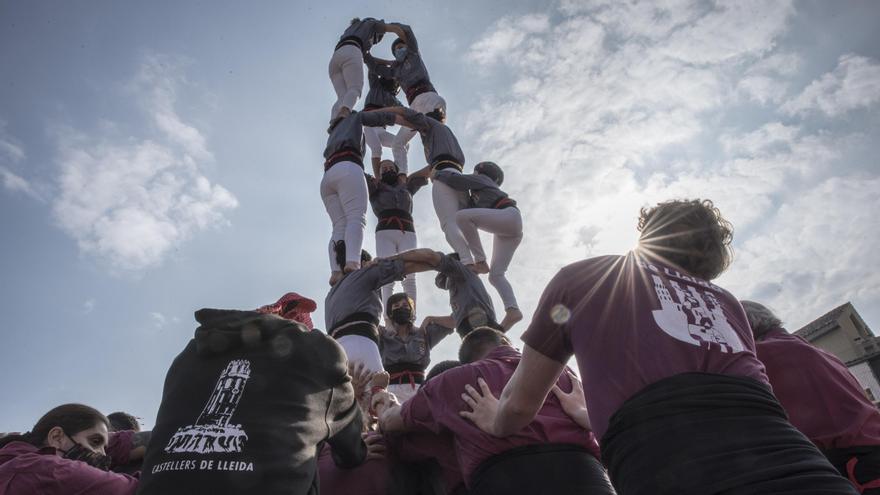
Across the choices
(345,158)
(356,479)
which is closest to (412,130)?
(345,158)

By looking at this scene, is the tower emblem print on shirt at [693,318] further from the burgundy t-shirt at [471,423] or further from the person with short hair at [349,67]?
the person with short hair at [349,67]

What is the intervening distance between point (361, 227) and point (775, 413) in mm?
5460

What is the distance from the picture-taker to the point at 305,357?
101 inches

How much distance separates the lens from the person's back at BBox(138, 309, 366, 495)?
7.06ft

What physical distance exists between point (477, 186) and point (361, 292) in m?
2.60

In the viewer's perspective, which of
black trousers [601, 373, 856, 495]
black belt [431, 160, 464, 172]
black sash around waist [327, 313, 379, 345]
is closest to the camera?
black trousers [601, 373, 856, 495]

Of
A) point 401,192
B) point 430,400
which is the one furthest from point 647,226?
point 401,192

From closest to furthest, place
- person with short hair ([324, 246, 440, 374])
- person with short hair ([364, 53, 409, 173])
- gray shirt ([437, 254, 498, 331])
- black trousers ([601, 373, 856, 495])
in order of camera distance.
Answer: black trousers ([601, 373, 856, 495])
person with short hair ([324, 246, 440, 374])
gray shirt ([437, 254, 498, 331])
person with short hair ([364, 53, 409, 173])

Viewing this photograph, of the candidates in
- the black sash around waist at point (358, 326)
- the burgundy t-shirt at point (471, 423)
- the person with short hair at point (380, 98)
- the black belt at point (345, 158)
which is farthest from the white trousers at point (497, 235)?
the burgundy t-shirt at point (471, 423)

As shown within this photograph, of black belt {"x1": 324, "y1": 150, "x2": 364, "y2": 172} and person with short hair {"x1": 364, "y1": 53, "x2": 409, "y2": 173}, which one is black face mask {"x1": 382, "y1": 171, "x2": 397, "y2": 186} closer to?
person with short hair {"x1": 364, "y1": 53, "x2": 409, "y2": 173}

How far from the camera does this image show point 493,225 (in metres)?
7.10

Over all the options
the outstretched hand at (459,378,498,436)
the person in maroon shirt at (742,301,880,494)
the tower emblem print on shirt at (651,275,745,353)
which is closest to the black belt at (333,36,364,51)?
the outstretched hand at (459,378,498,436)

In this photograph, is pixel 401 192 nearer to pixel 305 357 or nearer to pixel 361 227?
pixel 361 227

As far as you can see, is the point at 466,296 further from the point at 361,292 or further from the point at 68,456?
the point at 68,456
